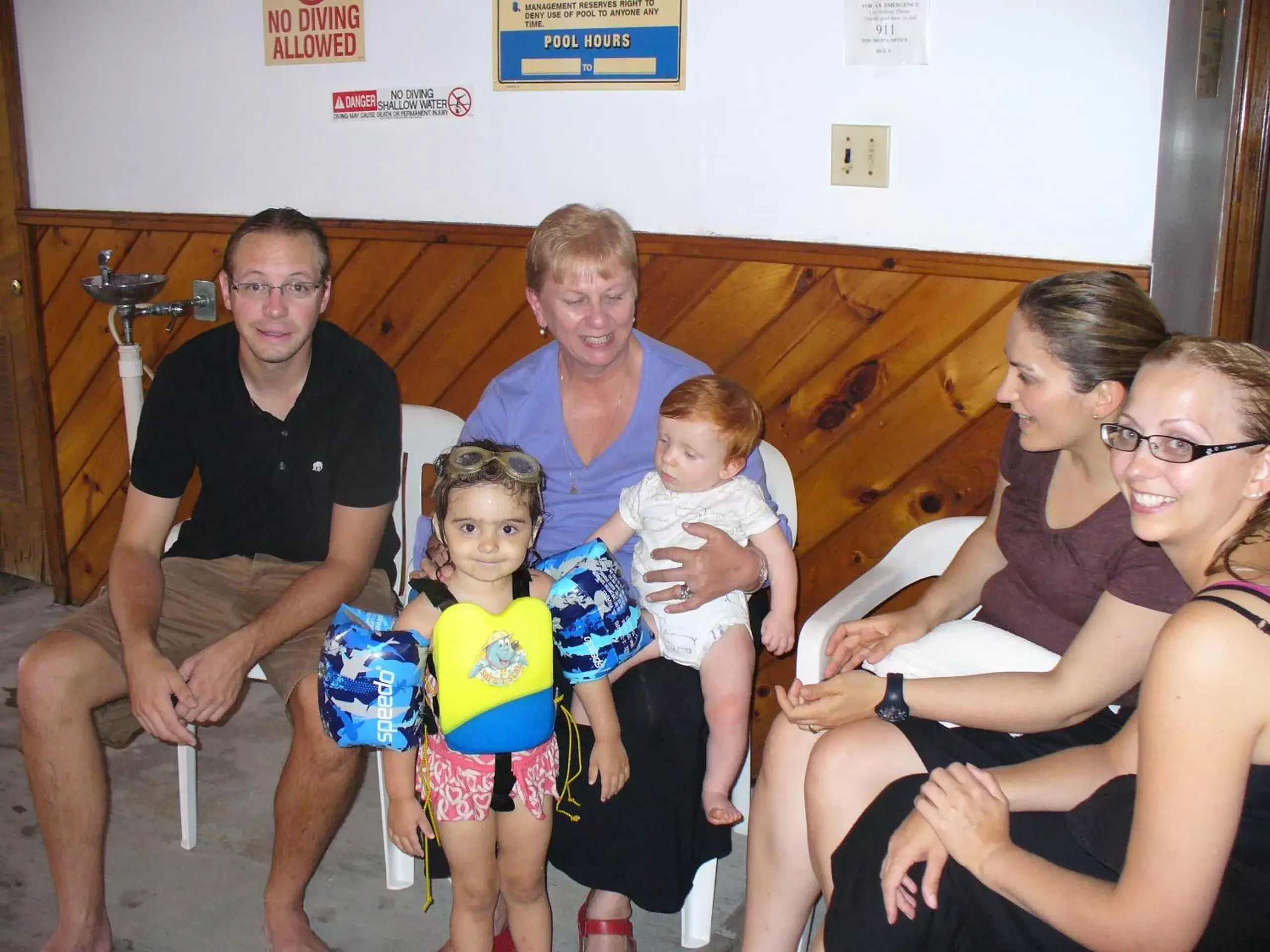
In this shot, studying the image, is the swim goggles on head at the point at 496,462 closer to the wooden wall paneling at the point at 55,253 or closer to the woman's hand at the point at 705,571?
the woman's hand at the point at 705,571

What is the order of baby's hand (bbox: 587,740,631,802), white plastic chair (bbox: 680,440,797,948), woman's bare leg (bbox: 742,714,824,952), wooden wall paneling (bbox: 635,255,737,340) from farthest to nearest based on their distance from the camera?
wooden wall paneling (bbox: 635,255,737,340) < white plastic chair (bbox: 680,440,797,948) < baby's hand (bbox: 587,740,631,802) < woman's bare leg (bbox: 742,714,824,952)

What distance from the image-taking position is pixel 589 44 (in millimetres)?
2662

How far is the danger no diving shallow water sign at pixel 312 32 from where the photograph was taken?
2957 millimetres

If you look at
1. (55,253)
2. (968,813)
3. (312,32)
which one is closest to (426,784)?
(968,813)

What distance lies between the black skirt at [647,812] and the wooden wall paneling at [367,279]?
1471 millimetres

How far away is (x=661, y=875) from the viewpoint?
2012mm

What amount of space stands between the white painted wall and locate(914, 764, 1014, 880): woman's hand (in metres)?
1.22

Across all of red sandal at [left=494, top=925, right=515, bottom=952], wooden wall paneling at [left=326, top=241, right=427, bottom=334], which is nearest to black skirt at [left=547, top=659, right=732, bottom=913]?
red sandal at [left=494, top=925, right=515, bottom=952]

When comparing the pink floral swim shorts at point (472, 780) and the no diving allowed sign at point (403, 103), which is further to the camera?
the no diving allowed sign at point (403, 103)

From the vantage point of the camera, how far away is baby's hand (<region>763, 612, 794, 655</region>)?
2.11 m

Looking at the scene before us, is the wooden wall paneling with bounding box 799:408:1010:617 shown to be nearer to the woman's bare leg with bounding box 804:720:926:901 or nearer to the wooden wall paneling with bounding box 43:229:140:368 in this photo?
the woman's bare leg with bounding box 804:720:926:901

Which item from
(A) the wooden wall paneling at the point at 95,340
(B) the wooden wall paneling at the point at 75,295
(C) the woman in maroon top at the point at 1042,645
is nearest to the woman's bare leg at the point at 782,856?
(C) the woman in maroon top at the point at 1042,645

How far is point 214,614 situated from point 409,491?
0.51m

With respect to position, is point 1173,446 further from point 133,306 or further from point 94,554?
point 94,554
